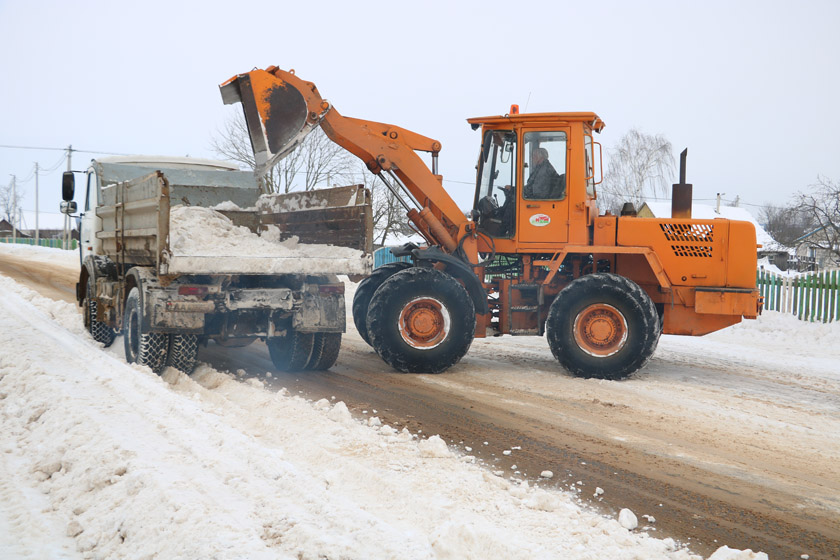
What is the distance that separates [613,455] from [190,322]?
420 centimetres

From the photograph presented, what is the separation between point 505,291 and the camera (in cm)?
895

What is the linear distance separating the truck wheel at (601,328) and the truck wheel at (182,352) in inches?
156

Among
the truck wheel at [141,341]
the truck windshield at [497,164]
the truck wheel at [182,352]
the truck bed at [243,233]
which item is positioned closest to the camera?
the truck bed at [243,233]

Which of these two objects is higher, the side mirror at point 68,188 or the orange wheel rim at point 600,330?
the side mirror at point 68,188

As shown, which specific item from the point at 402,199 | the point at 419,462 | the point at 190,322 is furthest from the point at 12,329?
the point at 419,462

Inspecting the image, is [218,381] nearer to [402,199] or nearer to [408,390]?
[408,390]

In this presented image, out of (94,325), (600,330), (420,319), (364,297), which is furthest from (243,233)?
(600,330)

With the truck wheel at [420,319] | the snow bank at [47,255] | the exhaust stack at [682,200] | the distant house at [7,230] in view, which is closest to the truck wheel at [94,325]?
the truck wheel at [420,319]

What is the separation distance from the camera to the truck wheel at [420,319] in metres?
8.27

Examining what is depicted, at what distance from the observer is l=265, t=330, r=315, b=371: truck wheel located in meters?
8.31

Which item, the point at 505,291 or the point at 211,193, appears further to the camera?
the point at 211,193

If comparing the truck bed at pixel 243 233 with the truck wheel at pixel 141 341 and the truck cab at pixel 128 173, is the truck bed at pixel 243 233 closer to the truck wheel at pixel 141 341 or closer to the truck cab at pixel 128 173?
the truck wheel at pixel 141 341

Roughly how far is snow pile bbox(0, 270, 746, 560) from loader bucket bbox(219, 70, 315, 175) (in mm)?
3301

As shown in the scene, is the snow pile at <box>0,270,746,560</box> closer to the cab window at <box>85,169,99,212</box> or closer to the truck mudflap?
the truck mudflap
